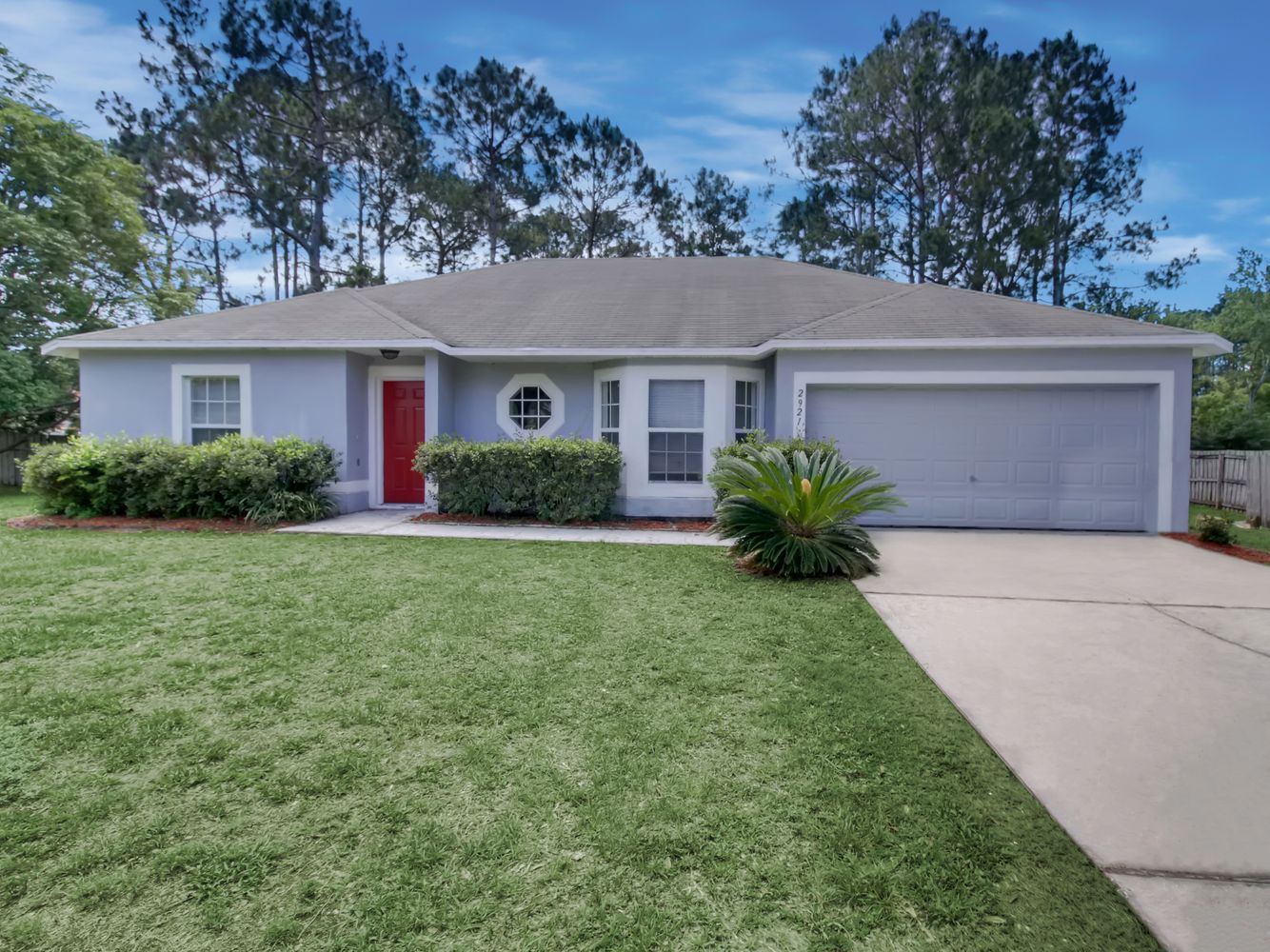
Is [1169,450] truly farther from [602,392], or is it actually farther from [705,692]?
[705,692]

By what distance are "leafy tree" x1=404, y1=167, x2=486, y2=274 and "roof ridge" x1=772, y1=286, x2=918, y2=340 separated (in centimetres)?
1704

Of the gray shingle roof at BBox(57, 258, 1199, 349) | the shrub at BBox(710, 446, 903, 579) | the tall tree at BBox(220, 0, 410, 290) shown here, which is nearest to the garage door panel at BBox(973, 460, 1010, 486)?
the gray shingle roof at BBox(57, 258, 1199, 349)

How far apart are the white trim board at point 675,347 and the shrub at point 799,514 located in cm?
354

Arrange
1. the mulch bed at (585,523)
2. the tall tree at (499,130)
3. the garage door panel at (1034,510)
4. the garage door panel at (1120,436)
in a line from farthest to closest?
the tall tree at (499,130) < the garage door panel at (1034,510) < the mulch bed at (585,523) < the garage door panel at (1120,436)

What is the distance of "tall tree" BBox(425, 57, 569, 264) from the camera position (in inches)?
902

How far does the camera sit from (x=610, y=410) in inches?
426

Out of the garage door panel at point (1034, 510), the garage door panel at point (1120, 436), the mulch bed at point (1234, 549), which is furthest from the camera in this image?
the garage door panel at point (1034, 510)

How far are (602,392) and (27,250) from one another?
16.3 meters

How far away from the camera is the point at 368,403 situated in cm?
1122

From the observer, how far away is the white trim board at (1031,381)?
30.2ft

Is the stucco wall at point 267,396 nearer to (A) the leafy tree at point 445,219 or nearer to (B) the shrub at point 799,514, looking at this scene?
(B) the shrub at point 799,514

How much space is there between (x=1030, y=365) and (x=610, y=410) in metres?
6.52

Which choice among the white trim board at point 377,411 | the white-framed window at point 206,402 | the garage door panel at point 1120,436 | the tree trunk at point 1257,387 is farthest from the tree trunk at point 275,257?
the tree trunk at point 1257,387

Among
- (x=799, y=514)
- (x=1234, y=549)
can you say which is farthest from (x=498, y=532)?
(x=1234, y=549)
